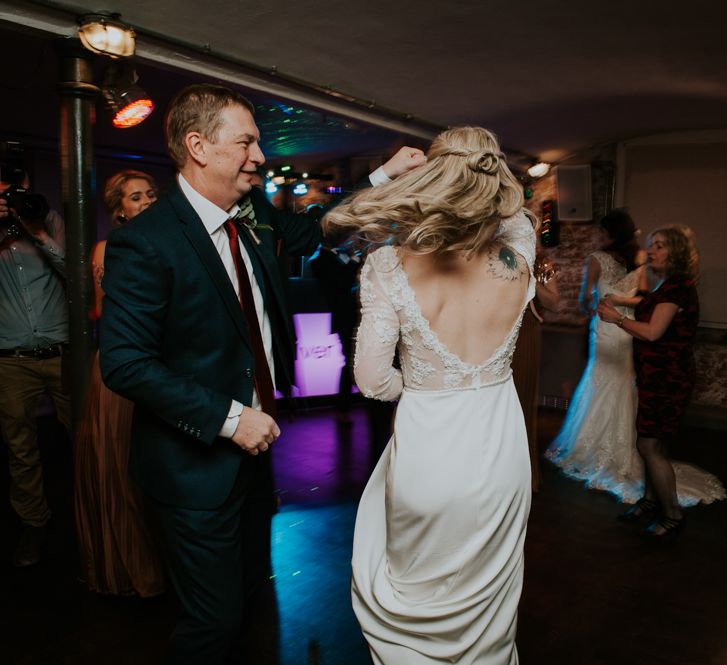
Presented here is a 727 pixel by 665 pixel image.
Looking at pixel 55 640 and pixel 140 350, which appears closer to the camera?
pixel 140 350

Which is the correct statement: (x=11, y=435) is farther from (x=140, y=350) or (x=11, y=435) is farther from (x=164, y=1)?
(x=164, y=1)

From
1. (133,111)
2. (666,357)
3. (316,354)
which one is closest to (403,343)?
(666,357)

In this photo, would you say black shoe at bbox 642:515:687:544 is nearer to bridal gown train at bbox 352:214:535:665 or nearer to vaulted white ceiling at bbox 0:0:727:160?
bridal gown train at bbox 352:214:535:665

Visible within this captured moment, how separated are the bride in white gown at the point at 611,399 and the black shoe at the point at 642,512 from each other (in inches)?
18.7

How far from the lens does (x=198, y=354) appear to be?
61.6 inches

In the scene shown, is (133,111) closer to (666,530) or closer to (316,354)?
(316,354)

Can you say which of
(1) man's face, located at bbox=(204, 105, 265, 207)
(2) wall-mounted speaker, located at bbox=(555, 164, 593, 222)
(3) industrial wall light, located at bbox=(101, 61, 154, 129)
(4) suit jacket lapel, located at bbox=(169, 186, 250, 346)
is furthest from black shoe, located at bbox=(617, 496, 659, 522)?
(2) wall-mounted speaker, located at bbox=(555, 164, 593, 222)

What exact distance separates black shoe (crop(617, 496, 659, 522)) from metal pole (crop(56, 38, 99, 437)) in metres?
3.19

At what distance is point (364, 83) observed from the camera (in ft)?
15.9

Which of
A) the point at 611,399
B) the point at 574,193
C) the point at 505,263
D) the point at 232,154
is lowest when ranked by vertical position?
the point at 611,399

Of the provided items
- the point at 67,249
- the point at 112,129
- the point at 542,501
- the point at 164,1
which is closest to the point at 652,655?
the point at 542,501

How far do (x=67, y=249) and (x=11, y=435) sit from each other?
98 cm

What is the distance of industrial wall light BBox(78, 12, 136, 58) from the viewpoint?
119 inches

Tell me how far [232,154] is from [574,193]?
6.51 metres
